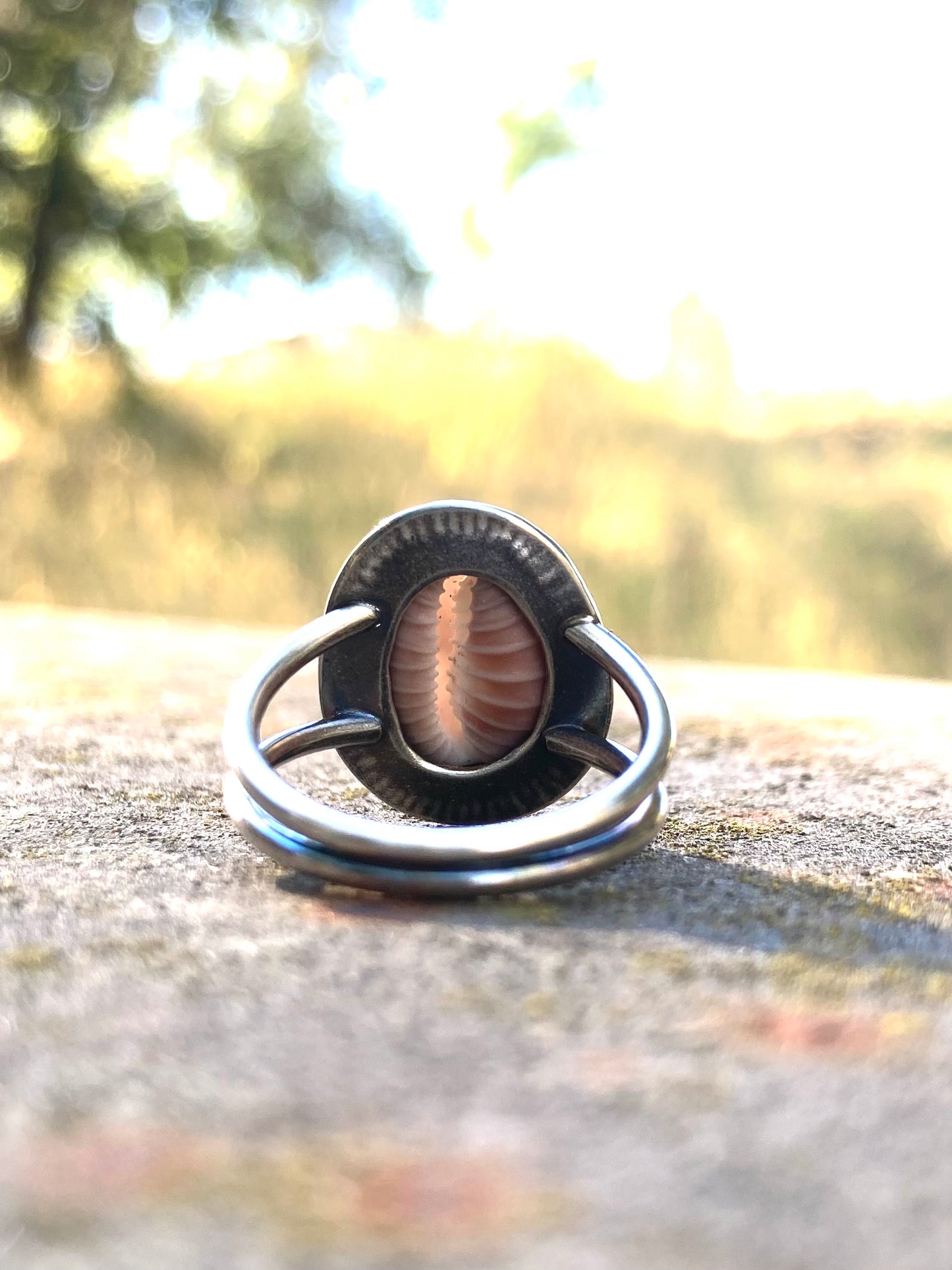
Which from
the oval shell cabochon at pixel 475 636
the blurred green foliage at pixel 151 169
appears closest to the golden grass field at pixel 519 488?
the blurred green foliage at pixel 151 169

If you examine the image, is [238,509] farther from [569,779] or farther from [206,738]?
[569,779]

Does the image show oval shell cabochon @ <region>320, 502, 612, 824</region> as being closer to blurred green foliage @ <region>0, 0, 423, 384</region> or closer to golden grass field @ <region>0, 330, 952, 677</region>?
golden grass field @ <region>0, 330, 952, 677</region>

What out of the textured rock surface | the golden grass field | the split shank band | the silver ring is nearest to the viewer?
the textured rock surface

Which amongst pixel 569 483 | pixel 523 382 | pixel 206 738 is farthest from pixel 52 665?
pixel 523 382

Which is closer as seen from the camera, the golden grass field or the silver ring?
the silver ring

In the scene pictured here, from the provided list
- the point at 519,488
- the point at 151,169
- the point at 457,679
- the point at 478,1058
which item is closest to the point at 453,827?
the point at 457,679

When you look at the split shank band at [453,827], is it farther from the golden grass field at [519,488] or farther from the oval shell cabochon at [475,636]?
the golden grass field at [519,488]

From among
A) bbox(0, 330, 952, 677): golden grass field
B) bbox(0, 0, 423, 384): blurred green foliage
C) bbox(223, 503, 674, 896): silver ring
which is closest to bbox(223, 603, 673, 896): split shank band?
bbox(223, 503, 674, 896): silver ring
